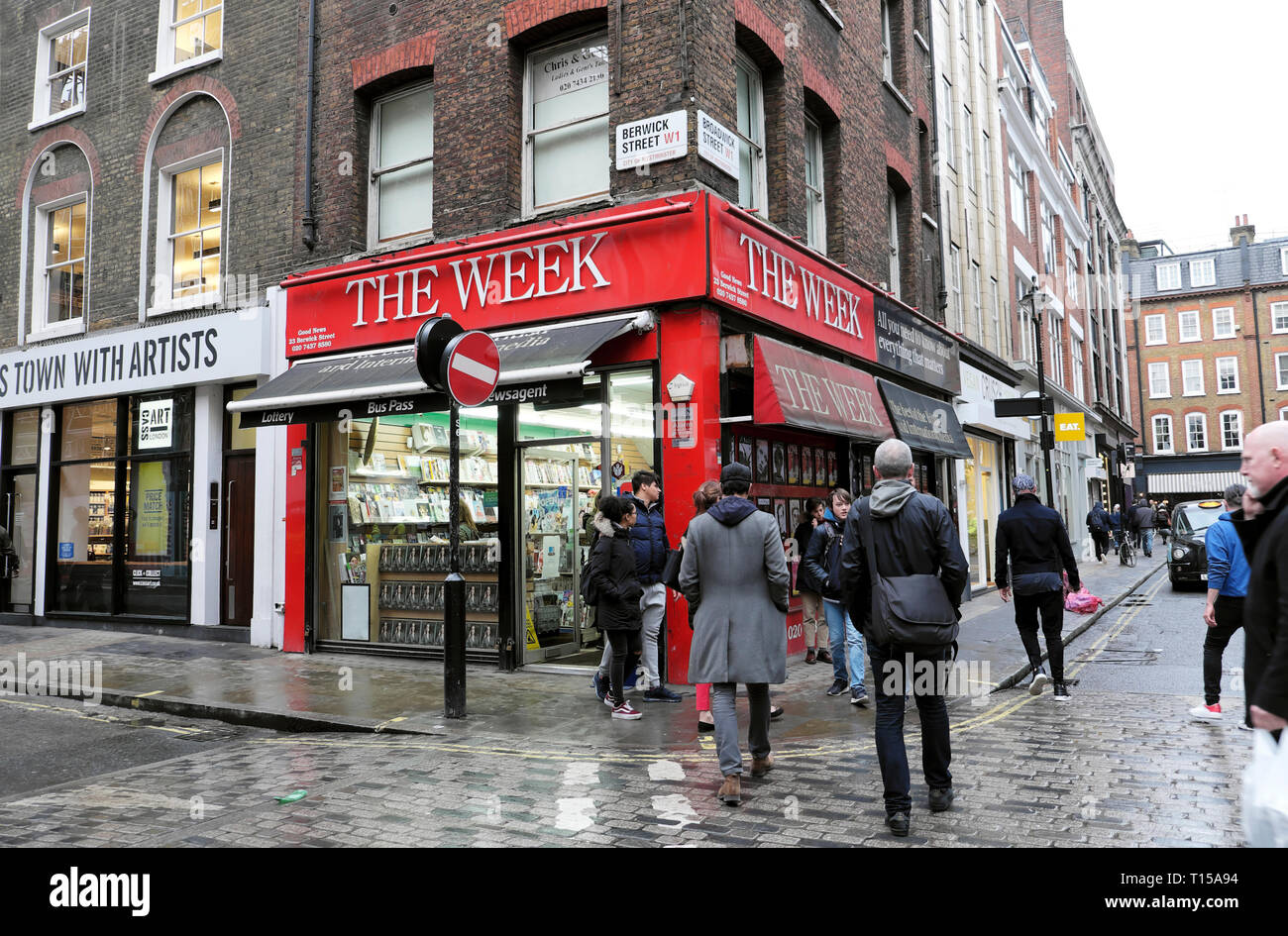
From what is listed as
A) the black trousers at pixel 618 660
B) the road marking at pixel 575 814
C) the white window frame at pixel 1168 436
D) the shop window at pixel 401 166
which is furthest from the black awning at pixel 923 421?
the white window frame at pixel 1168 436

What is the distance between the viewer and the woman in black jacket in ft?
23.5

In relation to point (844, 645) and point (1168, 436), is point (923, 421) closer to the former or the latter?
point (844, 645)

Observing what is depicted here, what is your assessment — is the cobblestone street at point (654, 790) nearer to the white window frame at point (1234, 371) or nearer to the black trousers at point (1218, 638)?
the black trousers at point (1218, 638)

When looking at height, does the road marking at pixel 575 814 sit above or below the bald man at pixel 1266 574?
below

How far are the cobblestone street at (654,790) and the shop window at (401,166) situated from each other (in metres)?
6.81

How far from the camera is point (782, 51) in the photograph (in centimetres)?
1110

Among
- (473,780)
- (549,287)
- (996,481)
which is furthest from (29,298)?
(996,481)

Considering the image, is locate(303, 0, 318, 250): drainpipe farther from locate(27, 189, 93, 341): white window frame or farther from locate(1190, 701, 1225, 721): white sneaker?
locate(1190, 701, 1225, 721): white sneaker

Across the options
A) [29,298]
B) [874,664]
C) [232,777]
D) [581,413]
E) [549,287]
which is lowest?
[232,777]

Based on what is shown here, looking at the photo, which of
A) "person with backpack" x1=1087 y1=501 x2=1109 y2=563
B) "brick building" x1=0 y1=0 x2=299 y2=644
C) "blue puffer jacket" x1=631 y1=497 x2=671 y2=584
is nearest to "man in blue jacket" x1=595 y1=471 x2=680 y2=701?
"blue puffer jacket" x1=631 y1=497 x2=671 y2=584

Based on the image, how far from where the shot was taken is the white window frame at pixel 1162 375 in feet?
182

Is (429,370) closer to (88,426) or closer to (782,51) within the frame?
(782,51)
